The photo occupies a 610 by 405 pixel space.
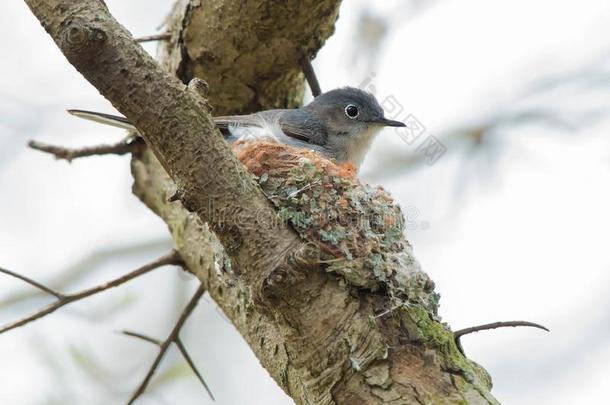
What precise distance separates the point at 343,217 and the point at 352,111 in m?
1.59

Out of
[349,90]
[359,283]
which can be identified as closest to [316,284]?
[359,283]

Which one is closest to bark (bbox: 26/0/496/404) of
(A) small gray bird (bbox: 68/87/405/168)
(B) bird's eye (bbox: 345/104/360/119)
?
(A) small gray bird (bbox: 68/87/405/168)

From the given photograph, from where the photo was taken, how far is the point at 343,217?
3287 millimetres

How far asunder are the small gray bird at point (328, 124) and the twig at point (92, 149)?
0.51m

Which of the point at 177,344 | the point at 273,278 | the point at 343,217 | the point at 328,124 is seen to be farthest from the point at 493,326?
the point at 328,124

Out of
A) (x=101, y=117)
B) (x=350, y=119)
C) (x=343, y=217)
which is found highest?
(x=101, y=117)

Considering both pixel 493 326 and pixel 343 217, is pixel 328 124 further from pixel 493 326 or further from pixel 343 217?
pixel 493 326

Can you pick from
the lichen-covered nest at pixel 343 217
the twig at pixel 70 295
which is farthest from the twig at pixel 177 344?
the lichen-covered nest at pixel 343 217

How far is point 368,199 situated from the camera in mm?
3545

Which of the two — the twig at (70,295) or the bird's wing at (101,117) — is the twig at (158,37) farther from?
the twig at (70,295)

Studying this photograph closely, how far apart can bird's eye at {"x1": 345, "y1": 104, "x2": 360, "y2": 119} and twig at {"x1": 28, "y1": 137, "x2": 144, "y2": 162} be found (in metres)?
1.21

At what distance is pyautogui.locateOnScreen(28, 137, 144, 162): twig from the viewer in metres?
4.06

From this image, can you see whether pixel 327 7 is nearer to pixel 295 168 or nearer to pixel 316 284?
pixel 295 168

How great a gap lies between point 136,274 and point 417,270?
140 centimetres
